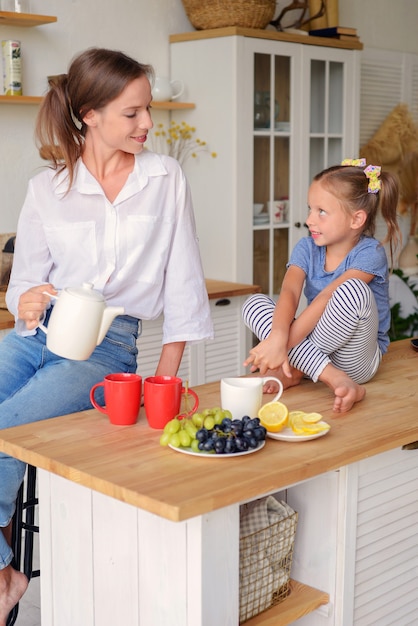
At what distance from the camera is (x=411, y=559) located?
6.71ft

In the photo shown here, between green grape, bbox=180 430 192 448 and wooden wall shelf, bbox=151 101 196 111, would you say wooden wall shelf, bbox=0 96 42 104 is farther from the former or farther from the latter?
green grape, bbox=180 430 192 448

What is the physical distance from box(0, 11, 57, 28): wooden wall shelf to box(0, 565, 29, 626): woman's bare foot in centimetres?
223

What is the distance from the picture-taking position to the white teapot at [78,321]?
1.83 m

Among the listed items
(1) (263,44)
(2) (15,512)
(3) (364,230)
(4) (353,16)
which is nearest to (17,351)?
(2) (15,512)

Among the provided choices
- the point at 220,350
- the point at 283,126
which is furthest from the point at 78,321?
the point at 283,126

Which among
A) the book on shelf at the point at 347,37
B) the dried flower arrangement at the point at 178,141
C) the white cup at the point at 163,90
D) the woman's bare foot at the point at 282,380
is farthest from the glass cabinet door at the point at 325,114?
the woman's bare foot at the point at 282,380

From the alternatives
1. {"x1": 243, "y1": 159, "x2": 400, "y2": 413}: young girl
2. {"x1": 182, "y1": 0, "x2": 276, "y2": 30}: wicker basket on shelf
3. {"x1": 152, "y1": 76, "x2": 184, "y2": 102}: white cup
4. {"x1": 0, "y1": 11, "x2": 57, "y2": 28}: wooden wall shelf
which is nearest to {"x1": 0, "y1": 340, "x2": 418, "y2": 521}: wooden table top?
{"x1": 243, "y1": 159, "x2": 400, "y2": 413}: young girl

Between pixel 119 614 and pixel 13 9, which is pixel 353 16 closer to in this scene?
pixel 13 9

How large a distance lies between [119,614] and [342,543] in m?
0.47

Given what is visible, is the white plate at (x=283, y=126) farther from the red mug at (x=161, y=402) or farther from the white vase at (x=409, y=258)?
the red mug at (x=161, y=402)

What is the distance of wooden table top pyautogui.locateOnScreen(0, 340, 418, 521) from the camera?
4.87 ft

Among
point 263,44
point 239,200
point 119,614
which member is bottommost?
point 119,614

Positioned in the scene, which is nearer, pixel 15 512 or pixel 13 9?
pixel 15 512

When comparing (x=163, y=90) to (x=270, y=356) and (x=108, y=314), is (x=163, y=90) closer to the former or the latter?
(x=270, y=356)
